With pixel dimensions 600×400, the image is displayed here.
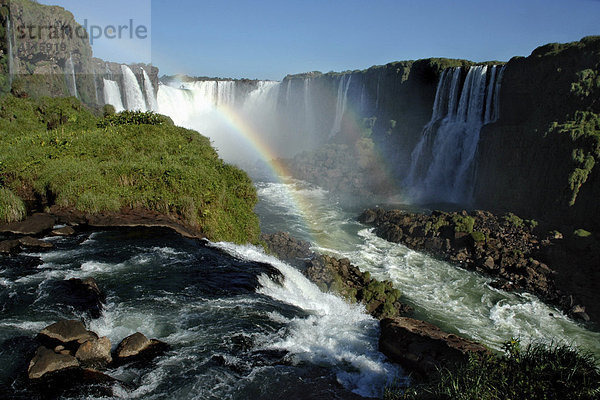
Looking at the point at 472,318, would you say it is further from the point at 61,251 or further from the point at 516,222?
the point at 61,251

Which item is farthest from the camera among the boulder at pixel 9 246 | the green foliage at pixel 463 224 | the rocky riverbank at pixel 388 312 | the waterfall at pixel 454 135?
the waterfall at pixel 454 135

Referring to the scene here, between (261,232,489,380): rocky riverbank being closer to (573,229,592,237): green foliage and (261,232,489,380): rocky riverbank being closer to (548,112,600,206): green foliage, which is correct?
(573,229,592,237): green foliage

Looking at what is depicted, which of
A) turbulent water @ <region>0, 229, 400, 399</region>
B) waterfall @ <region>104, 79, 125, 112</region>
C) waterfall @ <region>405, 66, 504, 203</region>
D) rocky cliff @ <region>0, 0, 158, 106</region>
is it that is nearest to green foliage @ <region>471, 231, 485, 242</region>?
waterfall @ <region>405, 66, 504, 203</region>

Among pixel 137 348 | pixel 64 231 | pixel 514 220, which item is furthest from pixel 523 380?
pixel 514 220

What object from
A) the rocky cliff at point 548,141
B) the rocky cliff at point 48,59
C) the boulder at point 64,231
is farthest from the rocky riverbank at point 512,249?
the rocky cliff at point 48,59

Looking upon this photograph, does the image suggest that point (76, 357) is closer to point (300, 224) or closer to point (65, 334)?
point (65, 334)

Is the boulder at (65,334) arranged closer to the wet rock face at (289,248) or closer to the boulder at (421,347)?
the boulder at (421,347)
